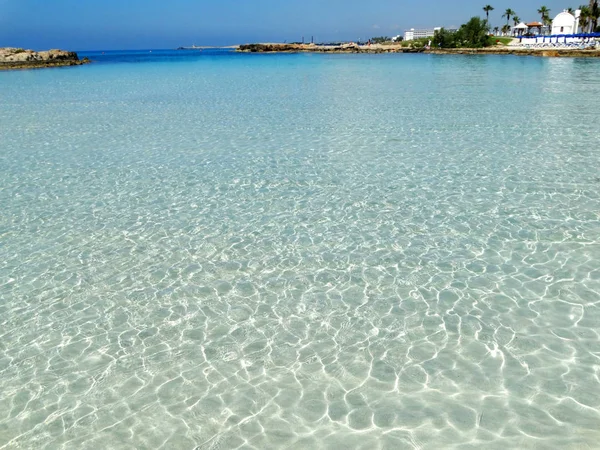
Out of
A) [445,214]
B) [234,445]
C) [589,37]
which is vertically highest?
[589,37]

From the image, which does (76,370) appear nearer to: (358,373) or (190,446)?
(190,446)

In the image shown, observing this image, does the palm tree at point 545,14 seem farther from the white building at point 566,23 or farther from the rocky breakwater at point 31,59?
the rocky breakwater at point 31,59

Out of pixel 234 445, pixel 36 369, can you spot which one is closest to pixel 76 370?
pixel 36 369

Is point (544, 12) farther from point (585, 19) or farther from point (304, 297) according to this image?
point (304, 297)

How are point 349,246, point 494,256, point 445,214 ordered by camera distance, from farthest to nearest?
point 445,214 < point 349,246 < point 494,256

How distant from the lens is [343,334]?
6.15m

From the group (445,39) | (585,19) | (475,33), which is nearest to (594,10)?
(585,19)

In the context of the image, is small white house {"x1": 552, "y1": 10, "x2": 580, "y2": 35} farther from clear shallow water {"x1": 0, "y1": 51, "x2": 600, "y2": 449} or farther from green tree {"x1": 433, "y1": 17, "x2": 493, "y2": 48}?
clear shallow water {"x1": 0, "y1": 51, "x2": 600, "y2": 449}

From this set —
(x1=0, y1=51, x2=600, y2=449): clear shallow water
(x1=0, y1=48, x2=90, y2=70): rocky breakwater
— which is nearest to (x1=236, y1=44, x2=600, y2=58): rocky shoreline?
(x1=0, y1=51, x2=600, y2=449): clear shallow water

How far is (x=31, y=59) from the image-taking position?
81062 millimetres

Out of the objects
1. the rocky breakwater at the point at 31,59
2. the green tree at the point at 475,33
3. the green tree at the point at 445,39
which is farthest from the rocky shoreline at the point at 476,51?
the rocky breakwater at the point at 31,59

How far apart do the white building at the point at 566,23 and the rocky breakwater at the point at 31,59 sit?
92.4 m

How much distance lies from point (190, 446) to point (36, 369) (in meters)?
2.41

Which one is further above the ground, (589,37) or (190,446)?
(589,37)
